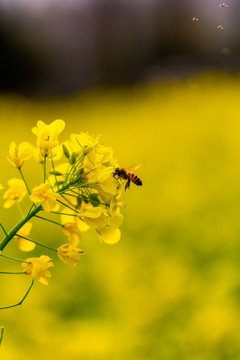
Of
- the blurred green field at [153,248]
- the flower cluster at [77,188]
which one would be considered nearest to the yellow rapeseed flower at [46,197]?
the flower cluster at [77,188]

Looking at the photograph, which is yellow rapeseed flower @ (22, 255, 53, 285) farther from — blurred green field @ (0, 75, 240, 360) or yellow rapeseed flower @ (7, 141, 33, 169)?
blurred green field @ (0, 75, 240, 360)

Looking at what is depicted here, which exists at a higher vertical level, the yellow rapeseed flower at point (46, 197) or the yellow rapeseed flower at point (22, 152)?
the yellow rapeseed flower at point (22, 152)

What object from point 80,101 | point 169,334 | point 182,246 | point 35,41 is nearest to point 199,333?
point 169,334

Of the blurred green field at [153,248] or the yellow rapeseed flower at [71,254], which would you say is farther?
the blurred green field at [153,248]

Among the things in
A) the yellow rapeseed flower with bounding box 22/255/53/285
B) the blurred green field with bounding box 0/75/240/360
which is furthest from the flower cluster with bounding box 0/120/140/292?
the blurred green field with bounding box 0/75/240/360

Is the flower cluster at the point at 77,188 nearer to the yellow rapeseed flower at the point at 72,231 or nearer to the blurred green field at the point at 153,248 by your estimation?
Result: the yellow rapeseed flower at the point at 72,231

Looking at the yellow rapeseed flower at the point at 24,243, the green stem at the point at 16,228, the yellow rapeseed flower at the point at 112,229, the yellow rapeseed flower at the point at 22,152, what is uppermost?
the yellow rapeseed flower at the point at 22,152

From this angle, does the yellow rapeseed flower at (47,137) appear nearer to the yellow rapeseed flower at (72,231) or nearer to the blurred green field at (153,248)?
the yellow rapeseed flower at (72,231)
